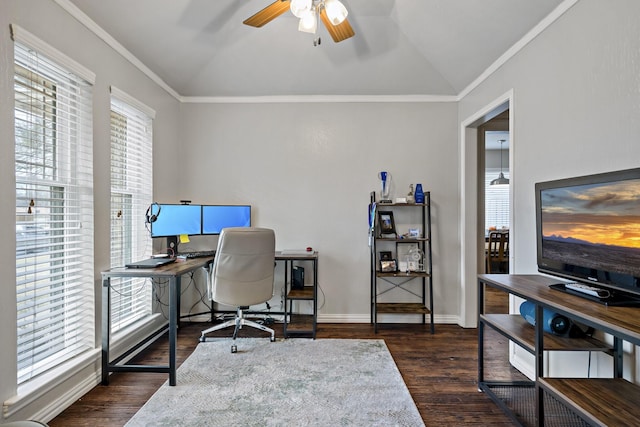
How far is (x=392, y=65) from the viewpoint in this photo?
3.19m

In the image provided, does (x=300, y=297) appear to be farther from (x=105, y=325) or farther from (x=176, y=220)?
(x=105, y=325)

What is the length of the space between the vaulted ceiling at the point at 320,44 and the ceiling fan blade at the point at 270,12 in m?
0.64

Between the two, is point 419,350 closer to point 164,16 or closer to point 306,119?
point 306,119

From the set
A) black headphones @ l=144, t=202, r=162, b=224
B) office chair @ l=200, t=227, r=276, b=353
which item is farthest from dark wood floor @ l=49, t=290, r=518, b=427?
black headphones @ l=144, t=202, r=162, b=224

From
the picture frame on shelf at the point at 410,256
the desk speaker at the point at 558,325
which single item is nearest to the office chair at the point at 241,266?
the picture frame on shelf at the point at 410,256

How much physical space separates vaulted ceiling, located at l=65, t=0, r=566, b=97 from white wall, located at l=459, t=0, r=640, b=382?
9.7 inches

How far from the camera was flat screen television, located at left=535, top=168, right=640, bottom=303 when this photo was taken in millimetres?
1381

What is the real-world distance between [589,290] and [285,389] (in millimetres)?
1875

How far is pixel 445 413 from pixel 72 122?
3.08 meters

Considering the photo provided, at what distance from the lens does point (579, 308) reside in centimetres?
137

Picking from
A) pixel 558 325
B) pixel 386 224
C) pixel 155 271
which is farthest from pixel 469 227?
pixel 155 271

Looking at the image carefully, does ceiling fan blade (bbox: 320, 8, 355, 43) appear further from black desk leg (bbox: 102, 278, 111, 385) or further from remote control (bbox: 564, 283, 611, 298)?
black desk leg (bbox: 102, 278, 111, 385)

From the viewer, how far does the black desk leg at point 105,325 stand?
2.19m

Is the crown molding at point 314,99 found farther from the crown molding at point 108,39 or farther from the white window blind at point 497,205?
the white window blind at point 497,205
